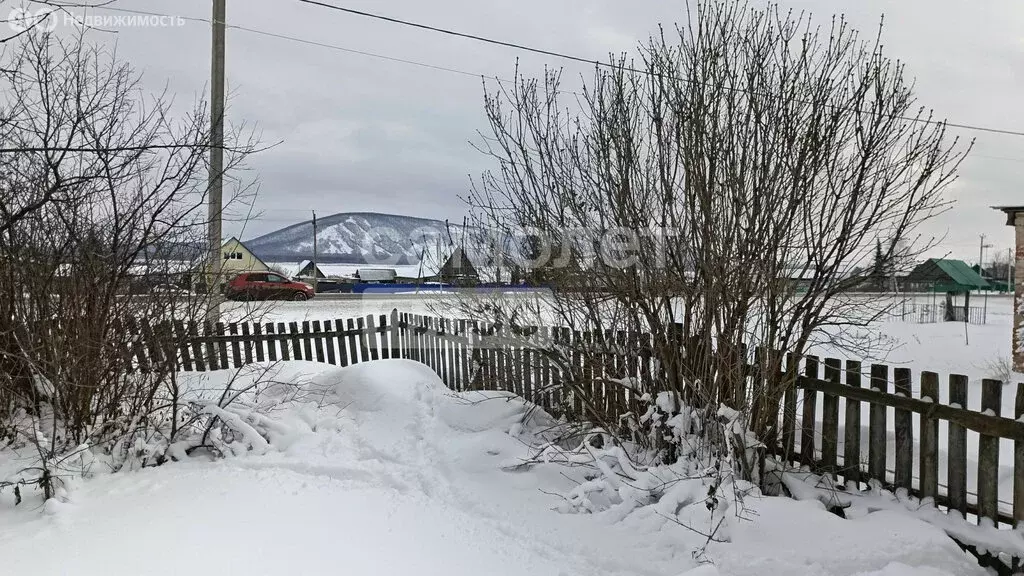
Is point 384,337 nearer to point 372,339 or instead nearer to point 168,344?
point 372,339

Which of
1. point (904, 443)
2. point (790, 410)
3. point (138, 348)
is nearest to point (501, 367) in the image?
point (790, 410)

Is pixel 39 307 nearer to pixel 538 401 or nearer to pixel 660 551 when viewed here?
pixel 538 401

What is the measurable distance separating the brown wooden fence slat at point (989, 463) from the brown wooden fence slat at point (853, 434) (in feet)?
2.20

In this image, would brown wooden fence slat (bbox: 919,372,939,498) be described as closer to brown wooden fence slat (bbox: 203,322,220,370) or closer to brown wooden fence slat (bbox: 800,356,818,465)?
brown wooden fence slat (bbox: 800,356,818,465)

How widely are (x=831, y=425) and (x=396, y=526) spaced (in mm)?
2957

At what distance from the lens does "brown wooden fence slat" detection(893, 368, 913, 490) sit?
145 inches

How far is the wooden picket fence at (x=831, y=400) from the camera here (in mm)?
3344

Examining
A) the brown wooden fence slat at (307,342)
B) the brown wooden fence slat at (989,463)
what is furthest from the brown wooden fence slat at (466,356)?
the brown wooden fence slat at (989,463)

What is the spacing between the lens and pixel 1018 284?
10.4 metres

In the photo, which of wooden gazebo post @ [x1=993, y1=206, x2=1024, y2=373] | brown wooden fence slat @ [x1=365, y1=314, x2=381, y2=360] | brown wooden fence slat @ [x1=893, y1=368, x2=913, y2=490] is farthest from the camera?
wooden gazebo post @ [x1=993, y1=206, x2=1024, y2=373]

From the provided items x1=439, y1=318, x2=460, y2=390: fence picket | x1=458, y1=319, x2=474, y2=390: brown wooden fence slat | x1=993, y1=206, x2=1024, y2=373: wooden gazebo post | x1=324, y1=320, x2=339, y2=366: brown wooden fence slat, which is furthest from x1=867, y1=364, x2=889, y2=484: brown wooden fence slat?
x1=993, y1=206, x2=1024, y2=373: wooden gazebo post

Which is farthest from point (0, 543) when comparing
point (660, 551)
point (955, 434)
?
point (955, 434)

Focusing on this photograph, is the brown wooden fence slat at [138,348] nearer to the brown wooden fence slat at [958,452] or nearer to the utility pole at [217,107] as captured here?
the utility pole at [217,107]

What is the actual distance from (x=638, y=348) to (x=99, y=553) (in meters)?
3.53
